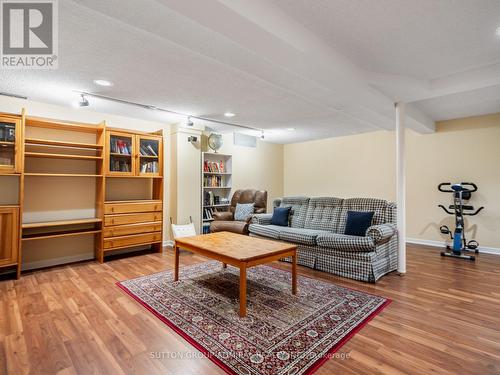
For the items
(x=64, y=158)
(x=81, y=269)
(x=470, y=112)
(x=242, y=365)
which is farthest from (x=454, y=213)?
(x=64, y=158)

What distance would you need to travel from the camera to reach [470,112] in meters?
4.52

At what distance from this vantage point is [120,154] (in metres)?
4.23

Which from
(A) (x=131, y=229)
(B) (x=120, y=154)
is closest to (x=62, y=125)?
(B) (x=120, y=154)

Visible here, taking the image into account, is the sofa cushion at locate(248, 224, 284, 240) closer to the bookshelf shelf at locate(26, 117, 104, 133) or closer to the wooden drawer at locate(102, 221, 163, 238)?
the wooden drawer at locate(102, 221, 163, 238)

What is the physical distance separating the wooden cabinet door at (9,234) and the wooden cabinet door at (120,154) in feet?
4.10

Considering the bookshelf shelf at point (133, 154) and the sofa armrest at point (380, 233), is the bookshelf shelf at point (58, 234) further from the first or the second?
the sofa armrest at point (380, 233)

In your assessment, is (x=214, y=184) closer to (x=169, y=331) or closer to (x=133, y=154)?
(x=133, y=154)

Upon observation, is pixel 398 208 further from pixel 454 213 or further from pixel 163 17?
pixel 163 17

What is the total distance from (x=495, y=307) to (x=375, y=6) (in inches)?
116

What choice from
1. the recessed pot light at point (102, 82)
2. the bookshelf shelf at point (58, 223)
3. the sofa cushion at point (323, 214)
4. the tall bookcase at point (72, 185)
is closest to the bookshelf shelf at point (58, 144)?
the tall bookcase at point (72, 185)

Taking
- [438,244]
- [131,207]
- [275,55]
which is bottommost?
[438,244]

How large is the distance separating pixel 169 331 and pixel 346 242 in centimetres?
225
